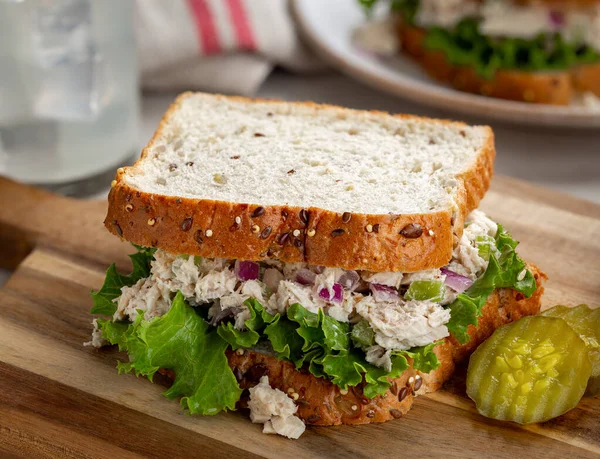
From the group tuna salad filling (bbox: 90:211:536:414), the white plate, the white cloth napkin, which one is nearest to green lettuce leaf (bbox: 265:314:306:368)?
tuna salad filling (bbox: 90:211:536:414)

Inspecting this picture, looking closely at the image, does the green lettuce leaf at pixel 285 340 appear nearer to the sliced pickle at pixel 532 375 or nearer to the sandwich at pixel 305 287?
the sandwich at pixel 305 287

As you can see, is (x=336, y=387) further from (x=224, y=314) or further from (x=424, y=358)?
(x=224, y=314)

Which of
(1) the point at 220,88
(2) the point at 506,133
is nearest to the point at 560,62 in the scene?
(2) the point at 506,133

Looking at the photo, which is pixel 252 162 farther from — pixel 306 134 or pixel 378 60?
pixel 378 60

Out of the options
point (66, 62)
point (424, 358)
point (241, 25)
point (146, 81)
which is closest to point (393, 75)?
point (241, 25)

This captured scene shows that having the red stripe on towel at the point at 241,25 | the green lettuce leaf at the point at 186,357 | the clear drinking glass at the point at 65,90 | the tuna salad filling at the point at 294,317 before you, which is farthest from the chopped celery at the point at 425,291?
the red stripe on towel at the point at 241,25

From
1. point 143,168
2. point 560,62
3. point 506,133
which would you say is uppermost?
point 143,168

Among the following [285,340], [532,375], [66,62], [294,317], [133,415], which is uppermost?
[66,62]

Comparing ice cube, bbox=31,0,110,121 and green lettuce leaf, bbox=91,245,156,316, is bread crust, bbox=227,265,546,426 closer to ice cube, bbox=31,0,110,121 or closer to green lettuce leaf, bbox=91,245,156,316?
green lettuce leaf, bbox=91,245,156,316
